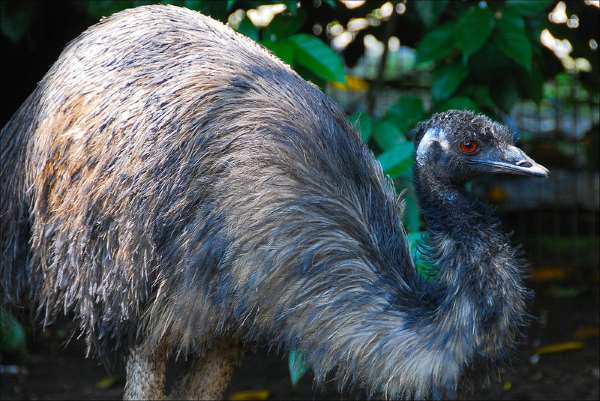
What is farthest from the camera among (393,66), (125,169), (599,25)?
(393,66)

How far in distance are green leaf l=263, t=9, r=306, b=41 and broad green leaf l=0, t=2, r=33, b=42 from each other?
1156mm

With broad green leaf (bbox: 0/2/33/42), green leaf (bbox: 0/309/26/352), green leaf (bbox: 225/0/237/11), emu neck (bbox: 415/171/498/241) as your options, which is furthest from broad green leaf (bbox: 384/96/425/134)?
green leaf (bbox: 0/309/26/352)

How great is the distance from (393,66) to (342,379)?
4494 mm

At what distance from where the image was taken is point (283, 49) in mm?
3641

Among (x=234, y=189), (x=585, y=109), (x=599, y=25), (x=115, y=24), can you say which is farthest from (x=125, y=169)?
(x=585, y=109)

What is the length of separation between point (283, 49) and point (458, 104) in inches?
27.9

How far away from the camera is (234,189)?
293 cm

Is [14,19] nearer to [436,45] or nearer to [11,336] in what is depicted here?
[11,336]

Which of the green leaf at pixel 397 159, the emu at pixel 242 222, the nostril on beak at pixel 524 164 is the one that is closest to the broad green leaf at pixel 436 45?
the green leaf at pixel 397 159

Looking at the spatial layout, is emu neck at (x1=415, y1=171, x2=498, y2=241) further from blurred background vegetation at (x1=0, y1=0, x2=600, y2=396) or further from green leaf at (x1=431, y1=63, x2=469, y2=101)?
green leaf at (x1=431, y1=63, x2=469, y2=101)

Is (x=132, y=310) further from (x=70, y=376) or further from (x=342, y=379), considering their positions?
(x=70, y=376)

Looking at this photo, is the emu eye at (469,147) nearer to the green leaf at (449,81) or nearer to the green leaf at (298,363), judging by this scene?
the green leaf at (298,363)

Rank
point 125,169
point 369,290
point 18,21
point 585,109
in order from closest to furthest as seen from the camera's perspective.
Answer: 1. point 369,290
2. point 125,169
3. point 18,21
4. point 585,109

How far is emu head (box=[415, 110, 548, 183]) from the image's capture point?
2807 mm
